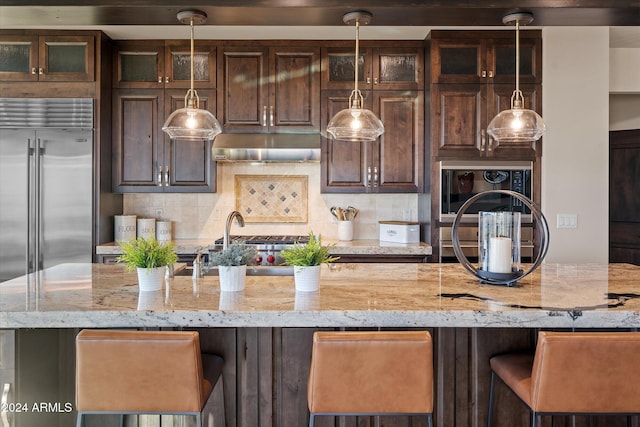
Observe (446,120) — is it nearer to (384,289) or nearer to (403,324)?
(384,289)

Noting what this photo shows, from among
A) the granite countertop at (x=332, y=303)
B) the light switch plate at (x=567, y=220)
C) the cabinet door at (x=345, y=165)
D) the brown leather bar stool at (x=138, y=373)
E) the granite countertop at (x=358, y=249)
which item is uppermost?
the cabinet door at (x=345, y=165)

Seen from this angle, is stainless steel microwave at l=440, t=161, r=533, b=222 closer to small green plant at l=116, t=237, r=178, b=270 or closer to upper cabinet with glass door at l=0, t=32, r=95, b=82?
small green plant at l=116, t=237, r=178, b=270

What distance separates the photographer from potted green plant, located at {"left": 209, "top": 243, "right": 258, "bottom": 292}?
6.36ft

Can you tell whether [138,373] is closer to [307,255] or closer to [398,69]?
[307,255]

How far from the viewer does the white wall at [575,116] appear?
3.79 m

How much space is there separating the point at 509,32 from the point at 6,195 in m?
4.27

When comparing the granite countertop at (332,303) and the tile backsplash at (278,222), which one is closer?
the granite countertop at (332,303)

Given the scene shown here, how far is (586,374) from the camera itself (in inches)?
58.6

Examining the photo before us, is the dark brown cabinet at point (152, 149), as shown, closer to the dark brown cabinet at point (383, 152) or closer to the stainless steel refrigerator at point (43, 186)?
the stainless steel refrigerator at point (43, 186)

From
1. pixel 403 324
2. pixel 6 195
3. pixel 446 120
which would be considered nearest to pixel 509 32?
pixel 446 120

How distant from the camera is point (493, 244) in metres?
2.05

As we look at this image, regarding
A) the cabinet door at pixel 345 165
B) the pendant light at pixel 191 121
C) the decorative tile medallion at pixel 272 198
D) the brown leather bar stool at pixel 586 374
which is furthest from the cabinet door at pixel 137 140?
the brown leather bar stool at pixel 586 374

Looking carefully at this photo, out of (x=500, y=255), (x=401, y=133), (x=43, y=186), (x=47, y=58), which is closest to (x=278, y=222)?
(x=401, y=133)

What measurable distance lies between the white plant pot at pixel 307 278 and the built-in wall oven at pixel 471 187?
209 cm
